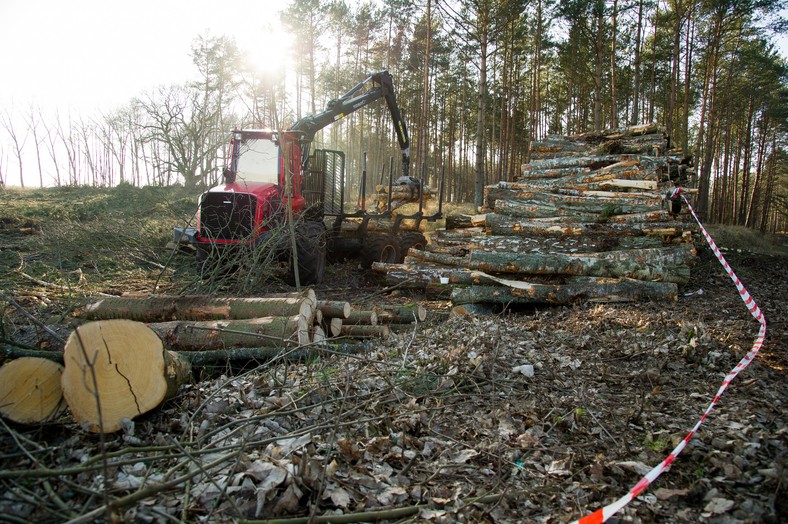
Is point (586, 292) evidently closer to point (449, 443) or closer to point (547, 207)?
point (547, 207)

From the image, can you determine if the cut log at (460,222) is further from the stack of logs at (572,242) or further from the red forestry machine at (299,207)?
the red forestry machine at (299,207)

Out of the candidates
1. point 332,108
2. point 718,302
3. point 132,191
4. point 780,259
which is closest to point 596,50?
point 780,259

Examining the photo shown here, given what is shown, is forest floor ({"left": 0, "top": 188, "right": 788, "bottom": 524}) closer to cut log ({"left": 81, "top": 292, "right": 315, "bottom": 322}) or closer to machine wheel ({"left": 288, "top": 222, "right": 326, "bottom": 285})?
cut log ({"left": 81, "top": 292, "right": 315, "bottom": 322})

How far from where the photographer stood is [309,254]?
8.72 metres

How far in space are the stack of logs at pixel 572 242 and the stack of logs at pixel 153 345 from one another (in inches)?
68.6

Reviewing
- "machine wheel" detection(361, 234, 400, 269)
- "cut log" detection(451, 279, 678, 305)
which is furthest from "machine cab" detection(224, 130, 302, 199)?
"cut log" detection(451, 279, 678, 305)

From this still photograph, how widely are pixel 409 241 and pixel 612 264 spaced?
18.0 feet

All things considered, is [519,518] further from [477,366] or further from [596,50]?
[596,50]

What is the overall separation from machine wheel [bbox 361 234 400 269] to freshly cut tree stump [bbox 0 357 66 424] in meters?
8.33

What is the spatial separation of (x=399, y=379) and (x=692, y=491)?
7.27ft

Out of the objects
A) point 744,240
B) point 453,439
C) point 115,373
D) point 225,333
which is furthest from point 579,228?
point 744,240

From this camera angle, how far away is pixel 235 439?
2.98 m

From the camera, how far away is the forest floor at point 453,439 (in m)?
2.33

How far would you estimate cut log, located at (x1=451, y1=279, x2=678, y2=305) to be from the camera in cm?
720
